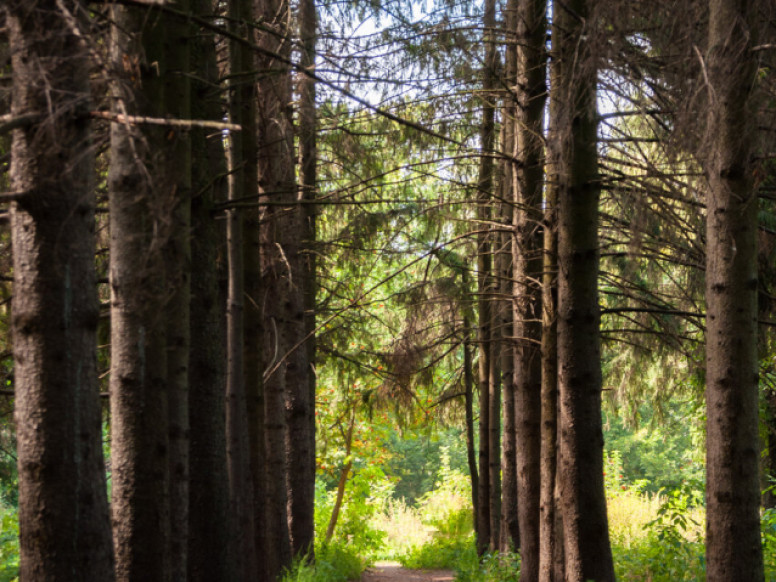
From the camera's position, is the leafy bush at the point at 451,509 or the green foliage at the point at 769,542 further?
the leafy bush at the point at 451,509

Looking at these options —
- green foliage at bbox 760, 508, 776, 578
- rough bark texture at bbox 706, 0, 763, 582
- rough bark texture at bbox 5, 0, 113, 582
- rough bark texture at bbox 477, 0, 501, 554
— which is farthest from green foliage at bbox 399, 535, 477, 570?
rough bark texture at bbox 5, 0, 113, 582

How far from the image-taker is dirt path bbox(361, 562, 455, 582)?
13.8 meters

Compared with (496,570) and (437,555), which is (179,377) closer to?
(496,570)

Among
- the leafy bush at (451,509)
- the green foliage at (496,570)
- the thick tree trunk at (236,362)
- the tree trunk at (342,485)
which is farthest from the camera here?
the leafy bush at (451,509)

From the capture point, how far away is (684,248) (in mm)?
6625

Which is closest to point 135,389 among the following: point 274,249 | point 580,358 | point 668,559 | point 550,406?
point 580,358

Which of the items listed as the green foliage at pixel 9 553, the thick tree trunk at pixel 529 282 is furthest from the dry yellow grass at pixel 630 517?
the green foliage at pixel 9 553

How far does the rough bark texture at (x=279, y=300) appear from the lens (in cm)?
823

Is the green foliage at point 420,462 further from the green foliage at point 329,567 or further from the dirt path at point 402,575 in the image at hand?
the green foliage at point 329,567

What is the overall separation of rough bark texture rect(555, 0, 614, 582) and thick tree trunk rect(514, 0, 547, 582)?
5.87ft

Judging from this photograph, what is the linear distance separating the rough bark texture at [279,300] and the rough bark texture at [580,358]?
2.76 m

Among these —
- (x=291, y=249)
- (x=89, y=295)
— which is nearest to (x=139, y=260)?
(x=89, y=295)

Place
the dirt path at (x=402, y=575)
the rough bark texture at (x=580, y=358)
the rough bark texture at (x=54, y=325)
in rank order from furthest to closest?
the dirt path at (x=402, y=575)
the rough bark texture at (x=580, y=358)
the rough bark texture at (x=54, y=325)

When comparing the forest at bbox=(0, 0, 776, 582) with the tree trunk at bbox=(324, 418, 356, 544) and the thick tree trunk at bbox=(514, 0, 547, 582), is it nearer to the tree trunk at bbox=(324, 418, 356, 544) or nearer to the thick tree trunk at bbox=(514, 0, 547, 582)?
the thick tree trunk at bbox=(514, 0, 547, 582)
